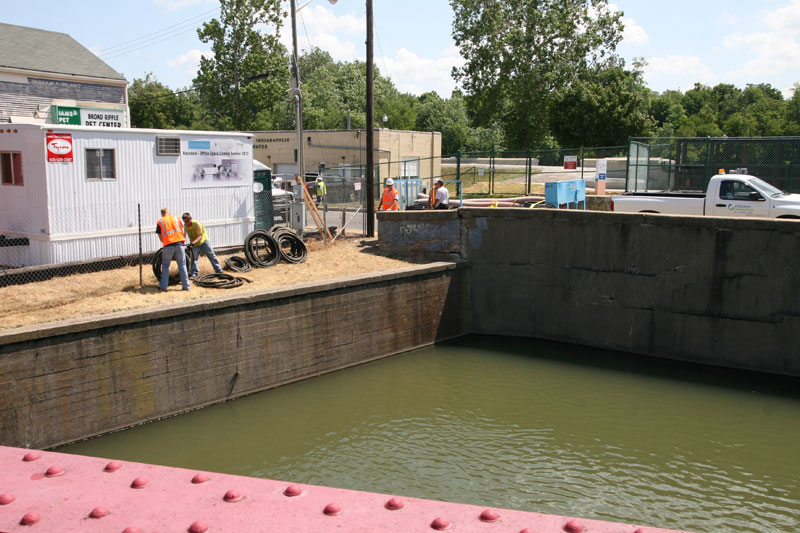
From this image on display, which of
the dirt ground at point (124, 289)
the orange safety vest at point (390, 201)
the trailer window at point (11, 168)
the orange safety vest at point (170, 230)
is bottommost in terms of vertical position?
the dirt ground at point (124, 289)

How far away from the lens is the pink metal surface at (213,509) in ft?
17.1

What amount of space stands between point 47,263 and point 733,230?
14321 mm

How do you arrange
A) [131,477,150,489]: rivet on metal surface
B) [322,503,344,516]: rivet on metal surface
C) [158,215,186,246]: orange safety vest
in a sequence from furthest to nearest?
[158,215,186,246]: orange safety vest < [131,477,150,489]: rivet on metal surface < [322,503,344,516]: rivet on metal surface

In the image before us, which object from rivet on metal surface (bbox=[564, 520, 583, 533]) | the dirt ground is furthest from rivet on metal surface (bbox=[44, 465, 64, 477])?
the dirt ground

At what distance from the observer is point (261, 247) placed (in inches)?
667

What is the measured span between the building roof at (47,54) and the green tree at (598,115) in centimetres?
3858

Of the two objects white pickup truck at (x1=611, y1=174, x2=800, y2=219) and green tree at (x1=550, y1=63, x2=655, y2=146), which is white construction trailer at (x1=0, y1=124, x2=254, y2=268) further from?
green tree at (x1=550, y1=63, x2=655, y2=146)

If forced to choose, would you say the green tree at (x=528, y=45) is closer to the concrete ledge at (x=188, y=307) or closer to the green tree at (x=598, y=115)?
the green tree at (x=598, y=115)

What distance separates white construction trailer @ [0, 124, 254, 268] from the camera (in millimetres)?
14102

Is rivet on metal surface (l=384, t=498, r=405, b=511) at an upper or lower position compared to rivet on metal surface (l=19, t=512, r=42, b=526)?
upper

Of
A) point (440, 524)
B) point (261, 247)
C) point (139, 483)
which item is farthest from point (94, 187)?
point (440, 524)

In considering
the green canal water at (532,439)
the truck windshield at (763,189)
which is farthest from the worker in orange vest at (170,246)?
the truck windshield at (763,189)

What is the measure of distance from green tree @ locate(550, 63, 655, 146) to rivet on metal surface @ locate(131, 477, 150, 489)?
56507mm

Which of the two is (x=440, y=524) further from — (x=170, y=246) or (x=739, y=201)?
(x=739, y=201)
